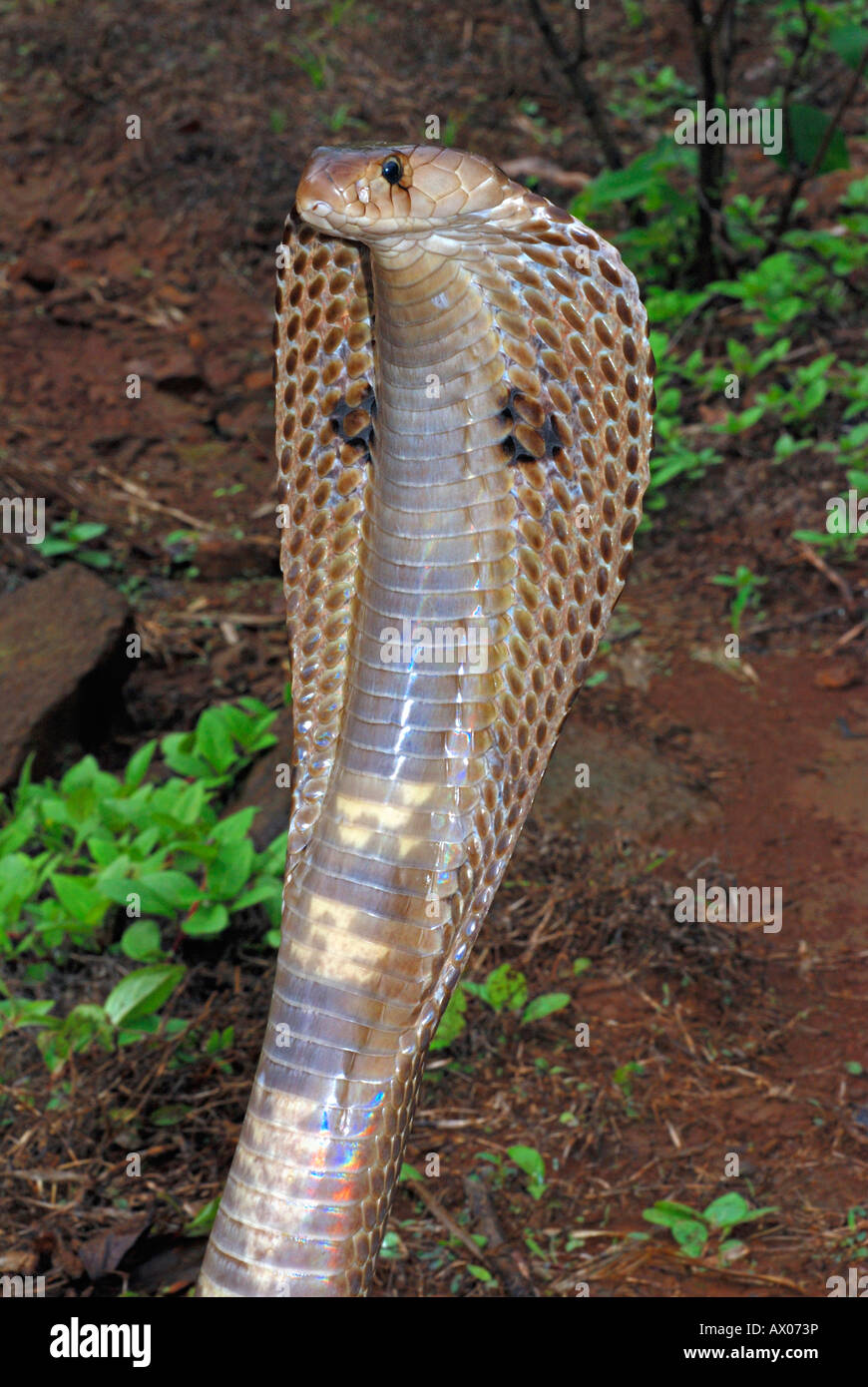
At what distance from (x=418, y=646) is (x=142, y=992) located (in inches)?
44.8

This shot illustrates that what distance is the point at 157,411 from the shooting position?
6000 mm

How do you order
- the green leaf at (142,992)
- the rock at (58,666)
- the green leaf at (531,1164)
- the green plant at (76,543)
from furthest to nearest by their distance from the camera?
the green plant at (76,543) < the rock at (58,666) < the green leaf at (142,992) < the green leaf at (531,1164)

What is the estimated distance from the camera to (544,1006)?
283 cm

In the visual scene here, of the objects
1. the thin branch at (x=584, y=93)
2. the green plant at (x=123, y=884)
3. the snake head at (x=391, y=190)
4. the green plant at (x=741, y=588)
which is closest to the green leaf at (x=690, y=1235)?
the green plant at (x=123, y=884)

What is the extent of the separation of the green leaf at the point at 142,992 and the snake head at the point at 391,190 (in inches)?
61.9

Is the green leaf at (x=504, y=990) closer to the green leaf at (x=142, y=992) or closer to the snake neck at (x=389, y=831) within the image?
the green leaf at (x=142, y=992)

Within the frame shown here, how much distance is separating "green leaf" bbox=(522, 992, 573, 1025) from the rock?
1.56m

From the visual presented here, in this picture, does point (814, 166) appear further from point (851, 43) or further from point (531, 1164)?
point (531, 1164)

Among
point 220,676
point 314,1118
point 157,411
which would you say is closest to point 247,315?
point 157,411

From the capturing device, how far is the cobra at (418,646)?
1.73 metres

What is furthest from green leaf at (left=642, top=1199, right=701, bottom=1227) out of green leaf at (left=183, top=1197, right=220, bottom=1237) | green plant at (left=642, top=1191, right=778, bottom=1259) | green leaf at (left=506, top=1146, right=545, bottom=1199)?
green leaf at (left=183, top=1197, right=220, bottom=1237)

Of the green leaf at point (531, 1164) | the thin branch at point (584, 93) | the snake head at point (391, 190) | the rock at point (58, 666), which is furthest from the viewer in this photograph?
the thin branch at point (584, 93)
